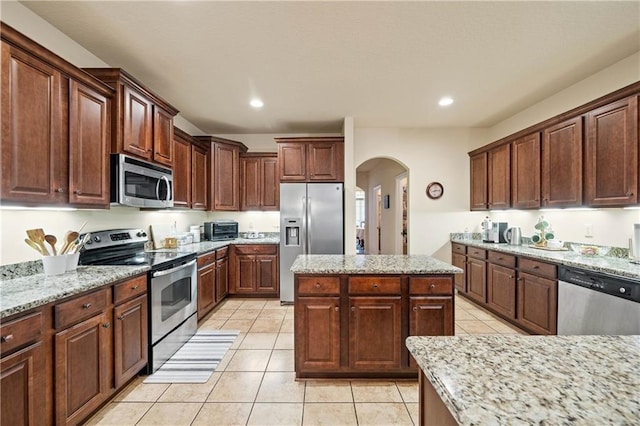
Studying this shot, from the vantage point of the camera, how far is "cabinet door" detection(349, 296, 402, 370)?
220 centimetres

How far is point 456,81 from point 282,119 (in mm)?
2446

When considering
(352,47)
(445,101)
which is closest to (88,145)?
(352,47)

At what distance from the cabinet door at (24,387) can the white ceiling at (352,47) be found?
2276mm

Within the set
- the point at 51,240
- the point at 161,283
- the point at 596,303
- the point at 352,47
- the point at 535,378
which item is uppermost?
the point at 352,47

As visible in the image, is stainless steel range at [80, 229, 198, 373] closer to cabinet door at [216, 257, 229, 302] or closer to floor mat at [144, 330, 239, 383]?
floor mat at [144, 330, 239, 383]

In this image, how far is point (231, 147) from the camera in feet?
15.0

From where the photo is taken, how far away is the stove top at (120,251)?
2389 mm

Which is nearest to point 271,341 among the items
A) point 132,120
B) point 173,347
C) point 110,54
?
point 173,347

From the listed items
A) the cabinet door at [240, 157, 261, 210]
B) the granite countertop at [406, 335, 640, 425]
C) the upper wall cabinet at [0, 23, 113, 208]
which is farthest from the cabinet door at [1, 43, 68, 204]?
the cabinet door at [240, 157, 261, 210]

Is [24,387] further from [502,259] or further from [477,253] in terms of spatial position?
[477,253]

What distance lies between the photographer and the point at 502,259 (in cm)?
346

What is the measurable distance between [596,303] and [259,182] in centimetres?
437

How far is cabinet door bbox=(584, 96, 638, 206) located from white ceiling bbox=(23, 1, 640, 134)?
596mm

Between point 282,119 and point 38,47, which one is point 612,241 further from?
point 38,47
